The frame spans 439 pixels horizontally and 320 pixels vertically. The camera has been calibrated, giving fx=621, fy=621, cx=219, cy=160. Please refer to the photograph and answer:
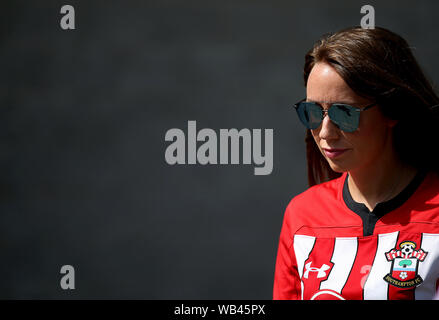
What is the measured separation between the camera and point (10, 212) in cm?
412

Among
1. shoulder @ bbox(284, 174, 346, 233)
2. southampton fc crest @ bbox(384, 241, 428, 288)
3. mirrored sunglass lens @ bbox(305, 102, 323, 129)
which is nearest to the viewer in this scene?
southampton fc crest @ bbox(384, 241, 428, 288)

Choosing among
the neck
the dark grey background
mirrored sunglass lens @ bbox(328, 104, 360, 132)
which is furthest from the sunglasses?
the dark grey background

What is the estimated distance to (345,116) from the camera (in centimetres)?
179

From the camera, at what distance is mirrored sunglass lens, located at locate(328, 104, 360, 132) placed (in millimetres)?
1786

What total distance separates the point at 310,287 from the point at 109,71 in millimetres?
2559

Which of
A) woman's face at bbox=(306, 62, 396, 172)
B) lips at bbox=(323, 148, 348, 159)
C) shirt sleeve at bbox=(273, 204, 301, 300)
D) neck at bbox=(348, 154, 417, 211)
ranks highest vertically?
woman's face at bbox=(306, 62, 396, 172)

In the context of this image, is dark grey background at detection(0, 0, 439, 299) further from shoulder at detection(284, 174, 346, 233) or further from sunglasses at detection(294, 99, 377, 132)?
sunglasses at detection(294, 99, 377, 132)

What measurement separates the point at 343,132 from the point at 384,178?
9.1 inches

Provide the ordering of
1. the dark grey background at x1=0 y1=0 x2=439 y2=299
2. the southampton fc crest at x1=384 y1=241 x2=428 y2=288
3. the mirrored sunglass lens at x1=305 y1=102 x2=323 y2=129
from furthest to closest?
the dark grey background at x1=0 y1=0 x2=439 y2=299, the mirrored sunglass lens at x1=305 y1=102 x2=323 y2=129, the southampton fc crest at x1=384 y1=241 x2=428 y2=288

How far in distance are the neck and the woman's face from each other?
46 millimetres

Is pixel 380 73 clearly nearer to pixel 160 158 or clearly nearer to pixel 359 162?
pixel 359 162

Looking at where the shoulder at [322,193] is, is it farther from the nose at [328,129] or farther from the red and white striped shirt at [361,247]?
the nose at [328,129]

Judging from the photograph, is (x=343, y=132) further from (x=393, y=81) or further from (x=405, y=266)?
(x=405, y=266)

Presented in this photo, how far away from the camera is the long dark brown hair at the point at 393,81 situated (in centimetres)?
179
